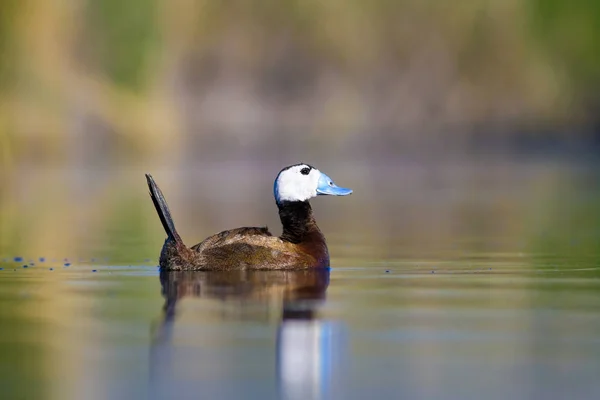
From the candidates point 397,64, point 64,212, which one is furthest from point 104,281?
point 397,64

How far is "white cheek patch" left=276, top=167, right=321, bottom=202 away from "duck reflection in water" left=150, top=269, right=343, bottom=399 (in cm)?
112

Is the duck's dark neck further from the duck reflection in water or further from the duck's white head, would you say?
the duck reflection in water

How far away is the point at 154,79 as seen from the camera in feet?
194

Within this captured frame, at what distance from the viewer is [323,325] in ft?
32.7

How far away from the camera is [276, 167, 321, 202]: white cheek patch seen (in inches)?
547

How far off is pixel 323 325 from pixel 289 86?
162 feet

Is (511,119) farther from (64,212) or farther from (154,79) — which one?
(64,212)

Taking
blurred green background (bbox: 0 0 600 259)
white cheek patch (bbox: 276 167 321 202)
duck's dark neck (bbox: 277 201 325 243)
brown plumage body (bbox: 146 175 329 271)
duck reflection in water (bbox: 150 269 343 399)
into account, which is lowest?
duck reflection in water (bbox: 150 269 343 399)

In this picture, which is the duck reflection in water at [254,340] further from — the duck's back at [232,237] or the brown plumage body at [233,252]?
the duck's back at [232,237]

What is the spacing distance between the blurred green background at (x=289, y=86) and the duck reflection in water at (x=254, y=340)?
26.9 meters

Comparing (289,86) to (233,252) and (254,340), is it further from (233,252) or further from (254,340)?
(254,340)

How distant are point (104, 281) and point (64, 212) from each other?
1113 cm

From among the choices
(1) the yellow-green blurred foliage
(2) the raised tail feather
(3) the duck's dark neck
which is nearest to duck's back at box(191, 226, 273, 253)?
(2) the raised tail feather

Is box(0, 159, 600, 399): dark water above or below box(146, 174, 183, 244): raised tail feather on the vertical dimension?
below
